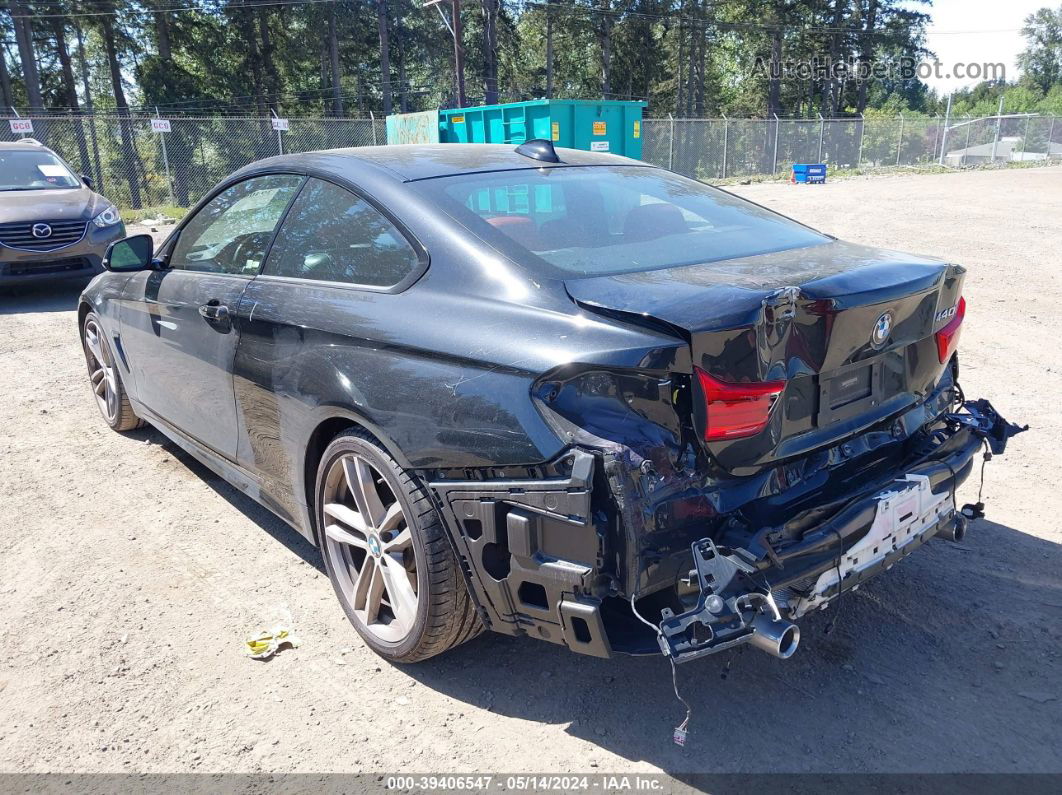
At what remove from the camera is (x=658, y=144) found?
2916 cm

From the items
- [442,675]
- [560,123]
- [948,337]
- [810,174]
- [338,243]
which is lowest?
[442,675]

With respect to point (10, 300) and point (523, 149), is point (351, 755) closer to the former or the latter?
point (523, 149)

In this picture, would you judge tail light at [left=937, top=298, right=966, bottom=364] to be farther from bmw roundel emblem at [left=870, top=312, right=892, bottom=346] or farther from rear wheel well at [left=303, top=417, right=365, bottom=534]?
rear wheel well at [left=303, top=417, right=365, bottom=534]

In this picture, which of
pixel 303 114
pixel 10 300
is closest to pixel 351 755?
pixel 10 300

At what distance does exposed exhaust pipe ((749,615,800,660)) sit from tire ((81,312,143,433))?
13.2 ft

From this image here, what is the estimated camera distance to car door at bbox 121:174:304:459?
11.0 ft

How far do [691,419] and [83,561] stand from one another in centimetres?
290

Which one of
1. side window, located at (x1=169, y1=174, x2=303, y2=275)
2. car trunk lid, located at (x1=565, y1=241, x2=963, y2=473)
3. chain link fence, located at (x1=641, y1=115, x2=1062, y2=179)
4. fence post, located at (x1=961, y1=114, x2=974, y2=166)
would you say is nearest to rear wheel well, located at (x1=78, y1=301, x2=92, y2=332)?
side window, located at (x1=169, y1=174, x2=303, y2=275)

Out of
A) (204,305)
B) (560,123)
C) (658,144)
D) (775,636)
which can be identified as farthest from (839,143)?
(775,636)

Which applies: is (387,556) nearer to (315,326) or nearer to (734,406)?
(315,326)

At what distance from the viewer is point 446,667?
2834 millimetres

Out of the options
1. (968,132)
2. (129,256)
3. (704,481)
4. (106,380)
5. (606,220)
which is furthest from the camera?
(968,132)

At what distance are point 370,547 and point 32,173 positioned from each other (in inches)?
389
